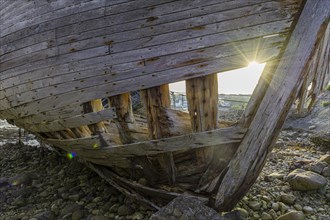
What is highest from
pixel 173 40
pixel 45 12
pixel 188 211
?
pixel 45 12

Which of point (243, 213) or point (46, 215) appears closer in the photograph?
point (243, 213)

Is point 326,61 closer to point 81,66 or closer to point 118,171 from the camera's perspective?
point 81,66

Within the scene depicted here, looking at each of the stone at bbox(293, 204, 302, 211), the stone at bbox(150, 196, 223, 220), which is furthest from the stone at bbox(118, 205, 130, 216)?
the stone at bbox(293, 204, 302, 211)

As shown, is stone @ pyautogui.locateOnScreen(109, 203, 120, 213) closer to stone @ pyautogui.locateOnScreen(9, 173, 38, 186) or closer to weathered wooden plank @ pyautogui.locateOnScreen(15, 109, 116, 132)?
weathered wooden plank @ pyautogui.locateOnScreen(15, 109, 116, 132)

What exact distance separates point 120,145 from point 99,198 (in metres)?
1.66

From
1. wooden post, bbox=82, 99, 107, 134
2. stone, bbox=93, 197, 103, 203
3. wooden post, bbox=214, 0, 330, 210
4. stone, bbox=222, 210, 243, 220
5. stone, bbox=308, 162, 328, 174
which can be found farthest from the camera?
stone, bbox=308, 162, 328, 174

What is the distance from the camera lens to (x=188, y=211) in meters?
2.45

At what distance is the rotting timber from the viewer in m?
2.17

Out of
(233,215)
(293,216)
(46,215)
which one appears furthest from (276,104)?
(46,215)

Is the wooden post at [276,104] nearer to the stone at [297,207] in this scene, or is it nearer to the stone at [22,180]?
the stone at [297,207]

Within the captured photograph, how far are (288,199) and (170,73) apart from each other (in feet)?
8.78

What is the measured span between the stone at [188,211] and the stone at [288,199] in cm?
162

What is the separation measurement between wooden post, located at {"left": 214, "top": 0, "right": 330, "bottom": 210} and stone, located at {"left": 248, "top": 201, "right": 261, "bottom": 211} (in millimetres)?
940

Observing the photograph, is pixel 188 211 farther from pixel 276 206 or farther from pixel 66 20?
pixel 66 20
